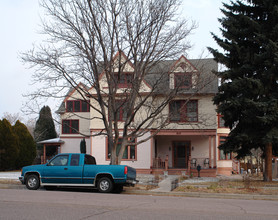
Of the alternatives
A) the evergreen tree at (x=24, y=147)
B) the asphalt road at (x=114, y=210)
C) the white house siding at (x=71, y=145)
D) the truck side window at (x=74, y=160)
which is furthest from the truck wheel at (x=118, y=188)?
the evergreen tree at (x=24, y=147)

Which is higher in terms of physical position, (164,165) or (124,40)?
(124,40)

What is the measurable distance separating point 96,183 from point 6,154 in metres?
18.9

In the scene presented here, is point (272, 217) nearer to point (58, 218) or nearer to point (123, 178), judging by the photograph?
point (58, 218)

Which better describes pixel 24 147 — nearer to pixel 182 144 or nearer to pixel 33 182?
pixel 182 144

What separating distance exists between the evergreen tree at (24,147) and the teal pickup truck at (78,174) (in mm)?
17882

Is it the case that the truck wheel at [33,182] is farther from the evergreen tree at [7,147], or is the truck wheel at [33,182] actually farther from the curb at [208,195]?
the evergreen tree at [7,147]

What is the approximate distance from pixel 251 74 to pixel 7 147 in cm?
2191

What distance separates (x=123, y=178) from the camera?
14.5 metres

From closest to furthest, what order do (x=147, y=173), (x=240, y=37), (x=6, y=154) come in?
1. (x=240, y=37)
2. (x=147, y=173)
3. (x=6, y=154)

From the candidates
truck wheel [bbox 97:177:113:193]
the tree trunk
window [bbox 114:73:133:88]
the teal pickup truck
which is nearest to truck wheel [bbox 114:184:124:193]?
the teal pickup truck

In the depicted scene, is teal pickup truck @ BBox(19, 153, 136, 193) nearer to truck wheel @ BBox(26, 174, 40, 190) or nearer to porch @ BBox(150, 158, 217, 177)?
truck wheel @ BBox(26, 174, 40, 190)

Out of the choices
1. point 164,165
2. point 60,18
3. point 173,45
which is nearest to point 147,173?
point 164,165

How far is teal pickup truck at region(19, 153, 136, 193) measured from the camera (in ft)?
48.1

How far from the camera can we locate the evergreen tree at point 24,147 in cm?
3259
